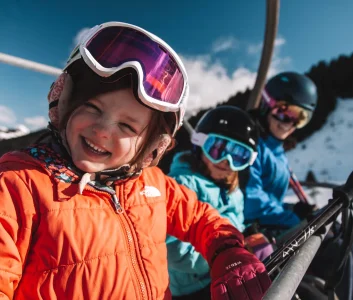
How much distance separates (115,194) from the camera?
1.18 metres

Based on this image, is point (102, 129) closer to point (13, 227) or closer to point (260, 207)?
point (13, 227)

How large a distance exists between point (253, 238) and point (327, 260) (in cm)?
67

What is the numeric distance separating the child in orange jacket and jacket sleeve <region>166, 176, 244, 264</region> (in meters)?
0.01

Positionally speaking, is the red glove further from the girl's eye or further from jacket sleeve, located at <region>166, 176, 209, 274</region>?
the girl's eye

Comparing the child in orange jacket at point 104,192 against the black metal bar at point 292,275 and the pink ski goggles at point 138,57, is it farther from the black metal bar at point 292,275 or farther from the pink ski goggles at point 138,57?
the black metal bar at point 292,275

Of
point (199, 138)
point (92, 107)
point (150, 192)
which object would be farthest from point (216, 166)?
point (92, 107)

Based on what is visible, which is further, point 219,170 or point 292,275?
point 219,170

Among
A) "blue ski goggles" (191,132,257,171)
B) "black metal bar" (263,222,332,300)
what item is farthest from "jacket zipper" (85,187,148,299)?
"blue ski goggles" (191,132,257,171)

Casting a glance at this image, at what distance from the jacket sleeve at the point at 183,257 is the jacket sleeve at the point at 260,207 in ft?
2.58

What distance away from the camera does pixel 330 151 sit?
10469 millimetres

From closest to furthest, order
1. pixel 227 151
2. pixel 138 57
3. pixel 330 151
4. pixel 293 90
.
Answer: pixel 138 57, pixel 227 151, pixel 293 90, pixel 330 151

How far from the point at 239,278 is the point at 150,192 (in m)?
0.49

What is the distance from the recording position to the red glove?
1.06 meters

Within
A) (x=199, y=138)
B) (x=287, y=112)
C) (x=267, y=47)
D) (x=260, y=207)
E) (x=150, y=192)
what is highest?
(x=267, y=47)
